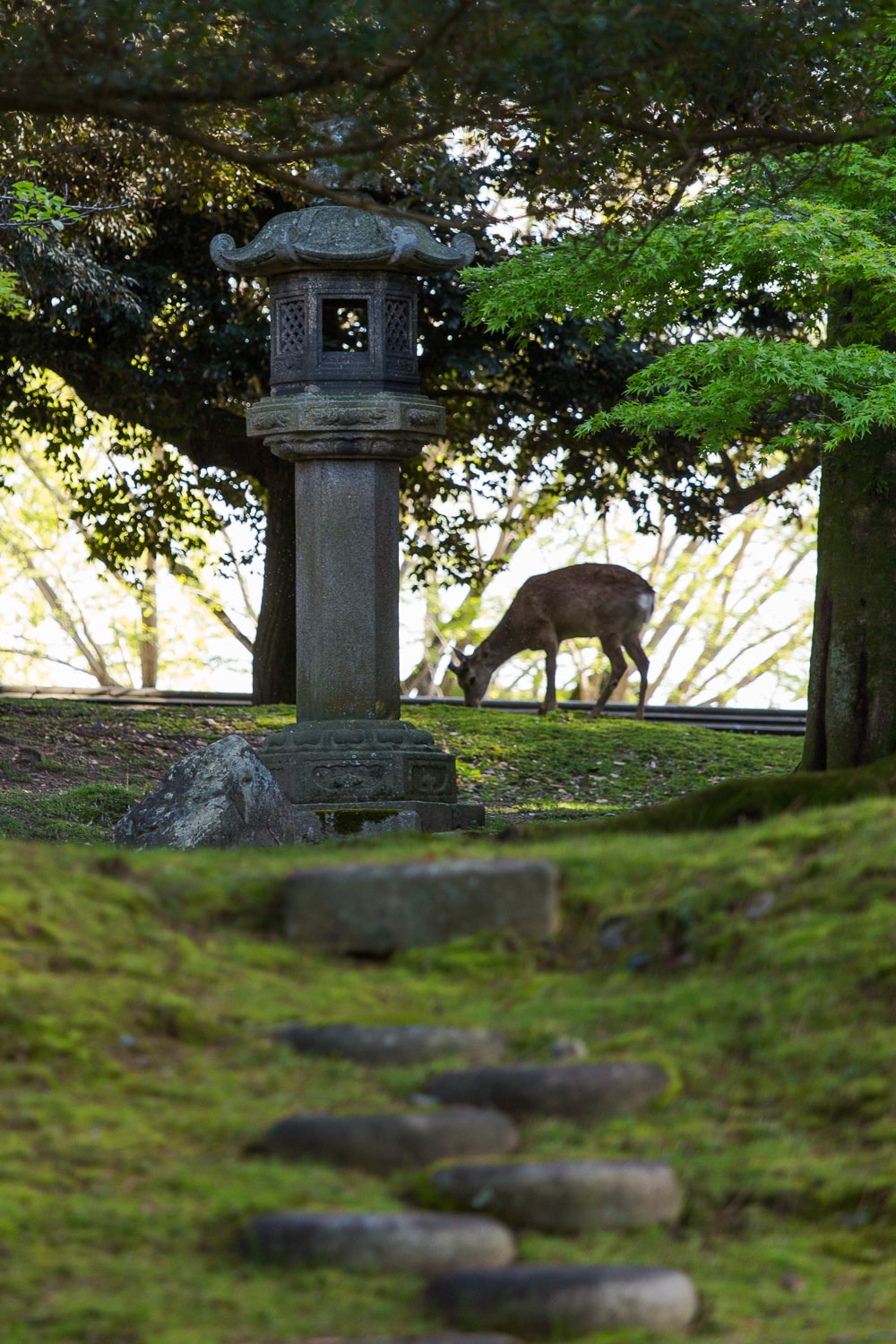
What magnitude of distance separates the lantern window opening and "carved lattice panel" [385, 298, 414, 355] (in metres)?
0.18

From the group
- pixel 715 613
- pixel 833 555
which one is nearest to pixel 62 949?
pixel 833 555

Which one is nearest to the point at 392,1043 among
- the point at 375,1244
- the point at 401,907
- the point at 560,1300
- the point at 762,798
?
the point at 401,907

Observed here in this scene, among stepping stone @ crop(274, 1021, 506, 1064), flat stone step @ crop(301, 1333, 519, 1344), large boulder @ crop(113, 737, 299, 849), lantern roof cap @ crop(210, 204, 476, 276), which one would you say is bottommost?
flat stone step @ crop(301, 1333, 519, 1344)

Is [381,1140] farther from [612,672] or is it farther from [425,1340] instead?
[612,672]

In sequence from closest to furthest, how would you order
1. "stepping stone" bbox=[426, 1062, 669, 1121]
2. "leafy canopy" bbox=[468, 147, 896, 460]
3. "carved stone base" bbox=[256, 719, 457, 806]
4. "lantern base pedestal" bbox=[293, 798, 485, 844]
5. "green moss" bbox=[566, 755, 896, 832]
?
"stepping stone" bbox=[426, 1062, 669, 1121] < "green moss" bbox=[566, 755, 896, 832] < "leafy canopy" bbox=[468, 147, 896, 460] < "lantern base pedestal" bbox=[293, 798, 485, 844] < "carved stone base" bbox=[256, 719, 457, 806]

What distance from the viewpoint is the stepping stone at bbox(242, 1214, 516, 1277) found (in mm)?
3432

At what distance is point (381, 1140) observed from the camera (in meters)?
3.82

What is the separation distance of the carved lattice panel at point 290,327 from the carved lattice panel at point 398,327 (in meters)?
0.68

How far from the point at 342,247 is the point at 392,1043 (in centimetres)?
951

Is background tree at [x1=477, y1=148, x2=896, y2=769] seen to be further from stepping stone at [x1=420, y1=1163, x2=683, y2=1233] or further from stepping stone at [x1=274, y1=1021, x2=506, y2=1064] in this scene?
stepping stone at [x1=420, y1=1163, x2=683, y2=1233]

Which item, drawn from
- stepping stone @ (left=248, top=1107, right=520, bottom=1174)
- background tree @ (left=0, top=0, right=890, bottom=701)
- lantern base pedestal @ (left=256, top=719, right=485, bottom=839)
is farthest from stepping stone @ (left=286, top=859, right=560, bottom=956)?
lantern base pedestal @ (left=256, top=719, right=485, bottom=839)

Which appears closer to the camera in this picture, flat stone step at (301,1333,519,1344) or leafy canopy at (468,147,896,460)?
flat stone step at (301,1333,519,1344)

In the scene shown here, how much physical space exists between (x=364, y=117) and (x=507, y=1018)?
4233mm

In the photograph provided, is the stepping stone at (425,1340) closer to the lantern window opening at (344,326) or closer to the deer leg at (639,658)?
the lantern window opening at (344,326)
